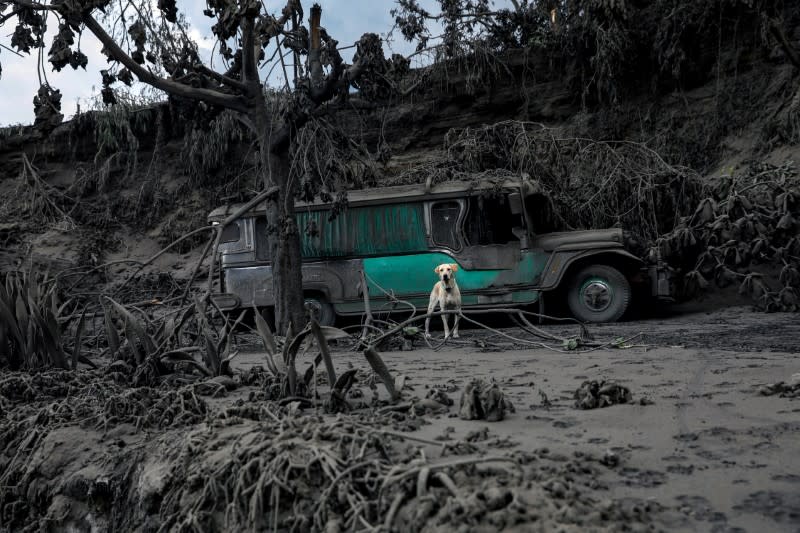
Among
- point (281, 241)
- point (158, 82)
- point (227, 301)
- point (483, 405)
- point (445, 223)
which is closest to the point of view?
point (483, 405)

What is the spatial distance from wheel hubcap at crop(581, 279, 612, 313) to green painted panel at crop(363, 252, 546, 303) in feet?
2.31

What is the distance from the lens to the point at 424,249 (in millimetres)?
10203

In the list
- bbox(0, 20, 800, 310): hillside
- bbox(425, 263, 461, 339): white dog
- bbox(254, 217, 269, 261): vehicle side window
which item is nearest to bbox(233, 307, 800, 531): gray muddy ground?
bbox(425, 263, 461, 339): white dog

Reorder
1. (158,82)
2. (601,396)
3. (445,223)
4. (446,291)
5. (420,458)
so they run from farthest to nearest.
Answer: (445,223) < (446,291) < (158,82) < (601,396) < (420,458)

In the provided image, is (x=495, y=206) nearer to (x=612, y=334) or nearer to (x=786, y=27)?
(x=612, y=334)

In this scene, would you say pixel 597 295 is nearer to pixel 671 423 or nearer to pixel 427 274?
pixel 427 274

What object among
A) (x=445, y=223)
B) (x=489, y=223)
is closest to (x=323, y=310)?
(x=445, y=223)

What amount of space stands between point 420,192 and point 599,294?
9.43ft

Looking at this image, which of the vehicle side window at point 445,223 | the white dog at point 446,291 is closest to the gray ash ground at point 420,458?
the white dog at point 446,291

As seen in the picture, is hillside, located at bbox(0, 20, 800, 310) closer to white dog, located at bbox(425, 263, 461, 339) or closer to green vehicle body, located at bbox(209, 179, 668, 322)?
green vehicle body, located at bbox(209, 179, 668, 322)

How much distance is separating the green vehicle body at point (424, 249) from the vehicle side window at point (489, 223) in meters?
0.01

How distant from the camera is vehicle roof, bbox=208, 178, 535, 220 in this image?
997 cm

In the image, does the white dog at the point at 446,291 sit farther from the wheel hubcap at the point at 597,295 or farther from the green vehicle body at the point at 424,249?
the wheel hubcap at the point at 597,295

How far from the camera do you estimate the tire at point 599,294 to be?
9.46 m
